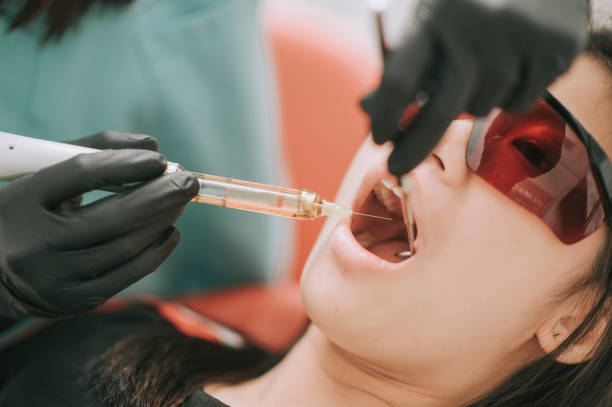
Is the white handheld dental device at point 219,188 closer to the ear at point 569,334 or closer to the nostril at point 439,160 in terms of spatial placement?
the nostril at point 439,160

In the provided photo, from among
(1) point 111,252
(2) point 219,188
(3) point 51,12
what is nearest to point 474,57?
(2) point 219,188

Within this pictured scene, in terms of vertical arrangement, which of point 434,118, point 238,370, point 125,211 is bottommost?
point 238,370

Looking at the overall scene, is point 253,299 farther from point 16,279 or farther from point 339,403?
point 16,279

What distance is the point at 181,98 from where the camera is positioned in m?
1.30

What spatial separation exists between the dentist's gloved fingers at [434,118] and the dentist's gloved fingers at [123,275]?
1.23 feet

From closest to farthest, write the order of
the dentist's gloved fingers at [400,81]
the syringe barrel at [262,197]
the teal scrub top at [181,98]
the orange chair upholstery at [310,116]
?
the dentist's gloved fingers at [400,81] < the syringe barrel at [262,197] < the teal scrub top at [181,98] < the orange chair upholstery at [310,116]

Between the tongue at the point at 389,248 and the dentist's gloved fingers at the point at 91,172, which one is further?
the tongue at the point at 389,248

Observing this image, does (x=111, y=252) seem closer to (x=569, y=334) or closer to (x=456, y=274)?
(x=456, y=274)

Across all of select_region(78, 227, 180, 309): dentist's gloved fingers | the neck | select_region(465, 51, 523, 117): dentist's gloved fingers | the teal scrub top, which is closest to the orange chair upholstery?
the teal scrub top

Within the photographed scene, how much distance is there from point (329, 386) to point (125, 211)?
447 mm

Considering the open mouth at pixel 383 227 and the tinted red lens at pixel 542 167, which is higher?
the tinted red lens at pixel 542 167

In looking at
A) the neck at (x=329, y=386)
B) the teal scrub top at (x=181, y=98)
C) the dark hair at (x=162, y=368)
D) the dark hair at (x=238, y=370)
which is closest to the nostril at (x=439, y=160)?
the dark hair at (x=238, y=370)

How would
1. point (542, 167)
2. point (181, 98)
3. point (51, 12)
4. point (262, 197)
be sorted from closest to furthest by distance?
point (542, 167) → point (262, 197) → point (51, 12) → point (181, 98)

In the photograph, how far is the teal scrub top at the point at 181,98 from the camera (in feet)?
3.73
